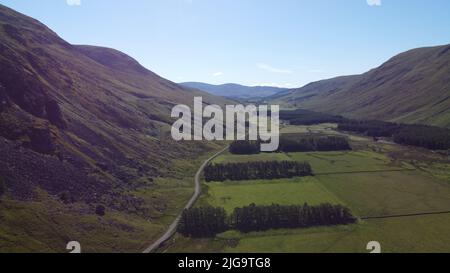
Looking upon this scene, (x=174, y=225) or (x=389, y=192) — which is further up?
(x=389, y=192)

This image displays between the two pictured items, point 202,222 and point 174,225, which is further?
point 174,225

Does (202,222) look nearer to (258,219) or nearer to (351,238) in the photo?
(258,219)

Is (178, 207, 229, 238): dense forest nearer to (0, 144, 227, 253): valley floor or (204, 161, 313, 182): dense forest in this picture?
(0, 144, 227, 253): valley floor

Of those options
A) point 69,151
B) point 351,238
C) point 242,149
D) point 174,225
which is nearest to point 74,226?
point 174,225

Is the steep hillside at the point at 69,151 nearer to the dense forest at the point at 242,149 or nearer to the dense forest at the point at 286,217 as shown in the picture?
the dense forest at the point at 242,149

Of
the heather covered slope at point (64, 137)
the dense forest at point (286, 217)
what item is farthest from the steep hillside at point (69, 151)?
the dense forest at point (286, 217)
